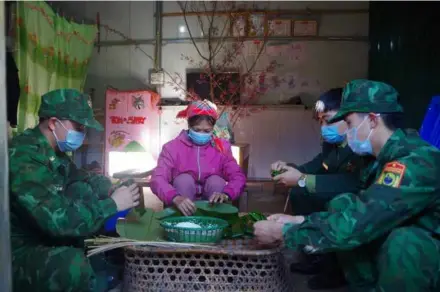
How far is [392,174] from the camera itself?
1.60 m

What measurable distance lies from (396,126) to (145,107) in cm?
435

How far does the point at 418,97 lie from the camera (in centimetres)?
395

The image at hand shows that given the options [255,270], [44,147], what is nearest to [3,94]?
[44,147]

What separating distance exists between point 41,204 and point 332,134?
1.70 metres

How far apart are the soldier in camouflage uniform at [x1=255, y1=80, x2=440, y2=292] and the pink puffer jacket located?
126 cm

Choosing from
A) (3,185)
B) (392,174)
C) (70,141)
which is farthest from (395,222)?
(70,141)

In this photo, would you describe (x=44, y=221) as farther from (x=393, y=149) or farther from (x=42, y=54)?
(x=42, y=54)

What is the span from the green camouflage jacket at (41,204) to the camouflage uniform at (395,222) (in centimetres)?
83

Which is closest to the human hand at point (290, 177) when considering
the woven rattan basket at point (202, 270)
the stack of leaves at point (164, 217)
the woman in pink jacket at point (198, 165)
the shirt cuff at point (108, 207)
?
the stack of leaves at point (164, 217)

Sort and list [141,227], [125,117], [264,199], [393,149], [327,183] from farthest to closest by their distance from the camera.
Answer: [125,117] < [264,199] < [327,183] < [141,227] < [393,149]

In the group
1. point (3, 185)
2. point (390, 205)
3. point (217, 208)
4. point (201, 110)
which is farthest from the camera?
point (201, 110)

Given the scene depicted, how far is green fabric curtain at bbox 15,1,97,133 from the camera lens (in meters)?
3.75

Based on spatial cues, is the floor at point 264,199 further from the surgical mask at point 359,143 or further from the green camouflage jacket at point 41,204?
the surgical mask at point 359,143

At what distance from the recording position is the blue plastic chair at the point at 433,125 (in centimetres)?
286
